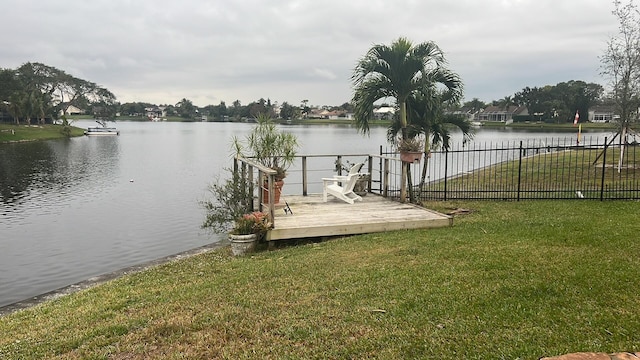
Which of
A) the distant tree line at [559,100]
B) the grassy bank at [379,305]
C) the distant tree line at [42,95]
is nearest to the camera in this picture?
the grassy bank at [379,305]

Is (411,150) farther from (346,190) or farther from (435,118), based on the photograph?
(435,118)

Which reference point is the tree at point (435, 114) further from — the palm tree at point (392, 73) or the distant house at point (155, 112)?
the distant house at point (155, 112)

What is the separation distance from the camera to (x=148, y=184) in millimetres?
21781

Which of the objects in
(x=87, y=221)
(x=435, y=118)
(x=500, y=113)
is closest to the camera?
(x=435, y=118)

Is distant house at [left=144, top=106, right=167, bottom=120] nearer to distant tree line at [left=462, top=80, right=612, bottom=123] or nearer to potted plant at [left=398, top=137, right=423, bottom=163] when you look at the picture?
distant tree line at [left=462, top=80, right=612, bottom=123]

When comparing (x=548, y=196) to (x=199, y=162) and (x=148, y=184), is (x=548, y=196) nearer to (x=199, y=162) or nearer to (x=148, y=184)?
(x=148, y=184)

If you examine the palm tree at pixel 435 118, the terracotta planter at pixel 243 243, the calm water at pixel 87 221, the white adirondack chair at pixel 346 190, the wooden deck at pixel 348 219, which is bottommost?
the calm water at pixel 87 221

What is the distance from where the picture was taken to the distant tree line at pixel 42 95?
61.5 m

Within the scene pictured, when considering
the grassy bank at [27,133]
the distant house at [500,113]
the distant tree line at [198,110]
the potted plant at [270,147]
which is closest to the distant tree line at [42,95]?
the grassy bank at [27,133]

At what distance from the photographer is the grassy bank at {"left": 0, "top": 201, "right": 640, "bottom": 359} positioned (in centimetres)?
341

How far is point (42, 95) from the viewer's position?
72.4m

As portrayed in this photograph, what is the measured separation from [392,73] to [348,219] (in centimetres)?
405

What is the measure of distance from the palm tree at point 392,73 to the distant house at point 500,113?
9623 centimetres

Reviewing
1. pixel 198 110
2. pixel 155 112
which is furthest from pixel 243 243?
pixel 155 112
